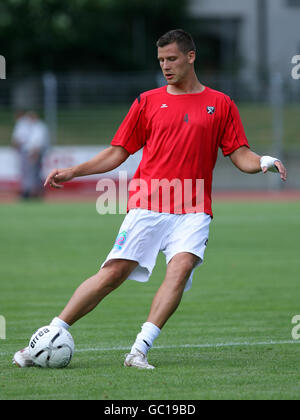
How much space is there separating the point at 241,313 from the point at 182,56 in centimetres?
345

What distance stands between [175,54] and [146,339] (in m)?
2.11

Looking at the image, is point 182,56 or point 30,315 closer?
point 182,56

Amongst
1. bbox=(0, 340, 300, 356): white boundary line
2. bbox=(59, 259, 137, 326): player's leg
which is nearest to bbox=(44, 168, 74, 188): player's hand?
bbox=(59, 259, 137, 326): player's leg

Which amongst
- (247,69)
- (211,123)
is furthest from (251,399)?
(247,69)

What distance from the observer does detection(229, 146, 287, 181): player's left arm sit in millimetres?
7191

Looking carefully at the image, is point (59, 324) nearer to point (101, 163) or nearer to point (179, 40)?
point (101, 163)

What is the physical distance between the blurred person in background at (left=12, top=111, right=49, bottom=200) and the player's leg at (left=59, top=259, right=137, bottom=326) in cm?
2058

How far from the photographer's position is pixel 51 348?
7.08 metres

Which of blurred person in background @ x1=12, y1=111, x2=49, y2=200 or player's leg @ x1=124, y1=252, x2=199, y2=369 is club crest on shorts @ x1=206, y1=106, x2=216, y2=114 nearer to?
player's leg @ x1=124, y1=252, x2=199, y2=369

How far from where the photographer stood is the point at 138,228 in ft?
24.1

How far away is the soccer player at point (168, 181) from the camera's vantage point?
725cm
